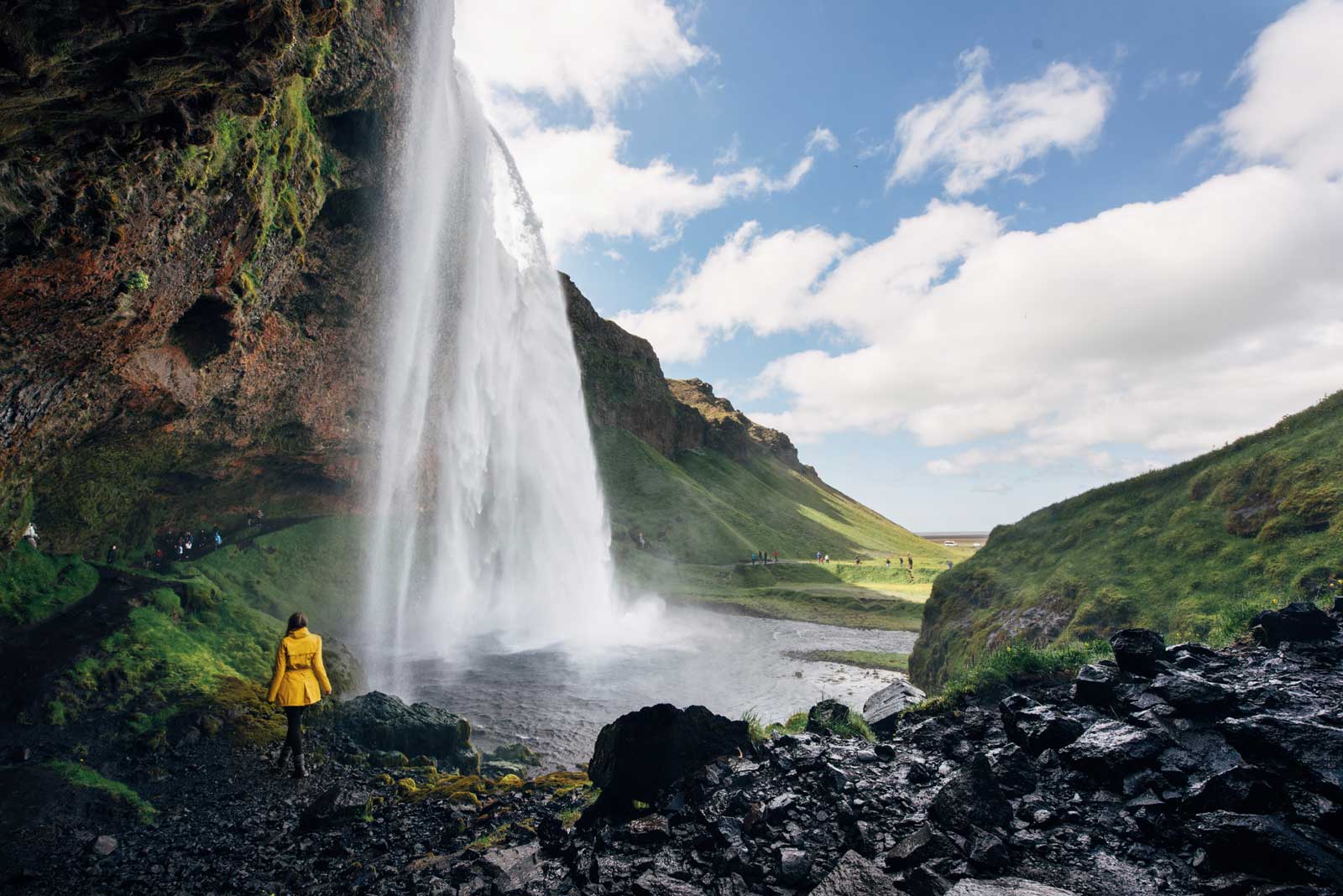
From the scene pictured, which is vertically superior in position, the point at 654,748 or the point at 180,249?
the point at 180,249

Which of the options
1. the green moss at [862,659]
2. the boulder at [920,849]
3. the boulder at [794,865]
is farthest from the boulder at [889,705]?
Answer: the green moss at [862,659]

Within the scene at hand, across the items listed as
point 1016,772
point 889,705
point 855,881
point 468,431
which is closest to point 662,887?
point 855,881

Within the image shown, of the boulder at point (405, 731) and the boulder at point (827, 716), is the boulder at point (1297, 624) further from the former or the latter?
the boulder at point (405, 731)

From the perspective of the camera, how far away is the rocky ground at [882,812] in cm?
453

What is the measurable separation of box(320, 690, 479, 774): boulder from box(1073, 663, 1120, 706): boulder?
11.5 meters

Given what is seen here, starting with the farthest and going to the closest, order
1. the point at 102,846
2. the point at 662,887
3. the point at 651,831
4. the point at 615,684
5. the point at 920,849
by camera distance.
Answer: the point at 615,684 → the point at 102,846 → the point at 651,831 → the point at 662,887 → the point at 920,849

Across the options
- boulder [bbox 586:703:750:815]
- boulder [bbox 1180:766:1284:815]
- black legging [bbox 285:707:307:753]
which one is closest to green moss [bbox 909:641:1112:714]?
boulder [bbox 586:703:750:815]

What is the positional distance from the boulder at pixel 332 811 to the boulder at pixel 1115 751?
8.89 m

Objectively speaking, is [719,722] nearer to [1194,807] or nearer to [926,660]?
[1194,807]

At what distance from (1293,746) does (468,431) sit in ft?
134

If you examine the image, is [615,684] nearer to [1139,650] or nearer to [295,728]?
[295,728]

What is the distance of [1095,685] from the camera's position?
7.18 metres

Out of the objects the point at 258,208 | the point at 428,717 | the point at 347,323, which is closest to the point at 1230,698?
the point at 428,717

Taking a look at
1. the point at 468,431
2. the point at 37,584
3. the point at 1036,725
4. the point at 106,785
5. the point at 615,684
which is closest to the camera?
the point at 1036,725
